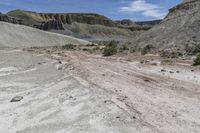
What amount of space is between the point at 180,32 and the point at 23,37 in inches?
2620

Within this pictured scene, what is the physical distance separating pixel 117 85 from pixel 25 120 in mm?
5099

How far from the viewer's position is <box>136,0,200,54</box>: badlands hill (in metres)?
32.9

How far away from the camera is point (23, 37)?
323 feet

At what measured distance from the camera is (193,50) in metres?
30.2

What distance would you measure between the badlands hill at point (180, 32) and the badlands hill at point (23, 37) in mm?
48708

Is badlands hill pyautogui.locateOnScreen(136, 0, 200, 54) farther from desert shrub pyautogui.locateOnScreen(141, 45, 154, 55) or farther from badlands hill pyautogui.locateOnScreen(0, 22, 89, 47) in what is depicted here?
Answer: badlands hill pyautogui.locateOnScreen(0, 22, 89, 47)

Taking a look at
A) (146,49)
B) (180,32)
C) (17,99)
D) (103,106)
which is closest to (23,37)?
(146,49)

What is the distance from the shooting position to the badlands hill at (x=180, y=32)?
32.9 metres

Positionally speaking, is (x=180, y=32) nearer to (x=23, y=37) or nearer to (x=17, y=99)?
(x=17, y=99)

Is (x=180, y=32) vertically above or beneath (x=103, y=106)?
above

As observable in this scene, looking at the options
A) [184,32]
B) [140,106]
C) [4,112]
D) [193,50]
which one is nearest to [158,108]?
[140,106]

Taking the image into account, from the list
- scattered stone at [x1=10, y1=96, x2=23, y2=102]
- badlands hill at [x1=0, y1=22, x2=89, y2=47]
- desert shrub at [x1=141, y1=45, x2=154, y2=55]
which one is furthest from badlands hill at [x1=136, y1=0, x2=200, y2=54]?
badlands hill at [x1=0, y1=22, x2=89, y2=47]

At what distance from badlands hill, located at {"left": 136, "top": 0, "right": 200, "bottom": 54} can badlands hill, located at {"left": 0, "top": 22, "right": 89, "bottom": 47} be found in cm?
4871

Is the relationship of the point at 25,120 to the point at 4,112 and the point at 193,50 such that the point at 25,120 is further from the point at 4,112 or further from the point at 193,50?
the point at 193,50
